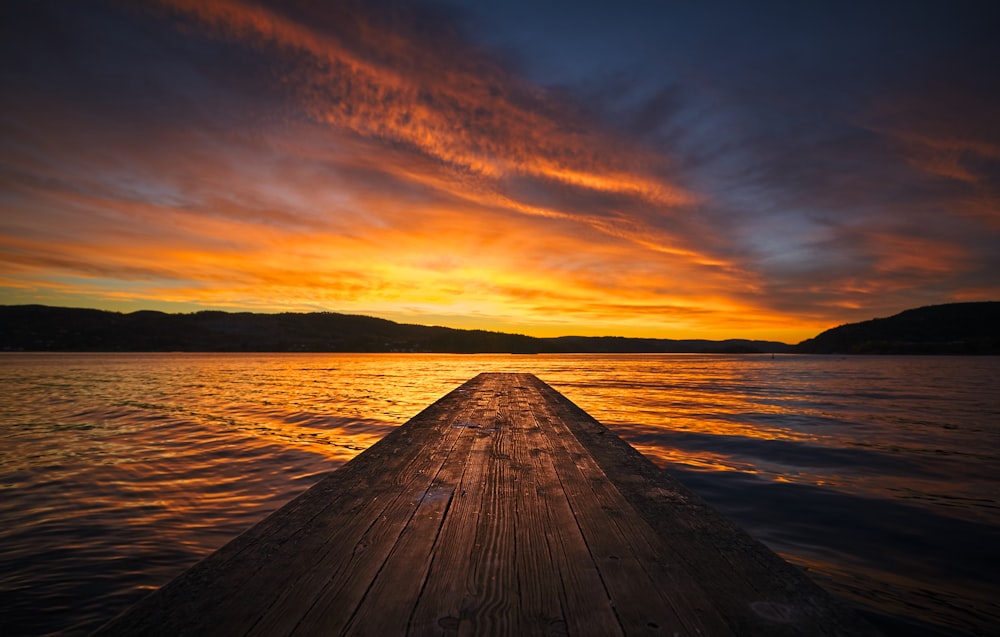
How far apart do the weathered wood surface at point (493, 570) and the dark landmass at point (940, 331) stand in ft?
499

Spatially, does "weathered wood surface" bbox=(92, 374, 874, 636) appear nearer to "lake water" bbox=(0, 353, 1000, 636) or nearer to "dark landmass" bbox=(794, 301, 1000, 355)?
"lake water" bbox=(0, 353, 1000, 636)

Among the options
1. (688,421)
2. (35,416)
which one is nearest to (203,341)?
(35,416)

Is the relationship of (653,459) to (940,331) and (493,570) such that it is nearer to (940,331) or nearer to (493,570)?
(493,570)

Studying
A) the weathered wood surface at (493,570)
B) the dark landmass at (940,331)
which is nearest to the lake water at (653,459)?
the weathered wood surface at (493,570)

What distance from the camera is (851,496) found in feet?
21.3

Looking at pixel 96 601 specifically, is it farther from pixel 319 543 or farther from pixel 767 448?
pixel 767 448

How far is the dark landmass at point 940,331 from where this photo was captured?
110 meters

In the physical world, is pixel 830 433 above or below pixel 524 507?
below

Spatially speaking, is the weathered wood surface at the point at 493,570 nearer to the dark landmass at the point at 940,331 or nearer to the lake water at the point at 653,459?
the lake water at the point at 653,459

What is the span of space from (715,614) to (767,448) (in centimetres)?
930

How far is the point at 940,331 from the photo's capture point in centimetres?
11394

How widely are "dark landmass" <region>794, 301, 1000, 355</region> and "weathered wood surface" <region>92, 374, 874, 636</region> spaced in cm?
15199

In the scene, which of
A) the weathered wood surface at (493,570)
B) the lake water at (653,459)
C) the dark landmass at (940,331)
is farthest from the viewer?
the dark landmass at (940,331)

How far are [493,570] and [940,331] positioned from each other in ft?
525
